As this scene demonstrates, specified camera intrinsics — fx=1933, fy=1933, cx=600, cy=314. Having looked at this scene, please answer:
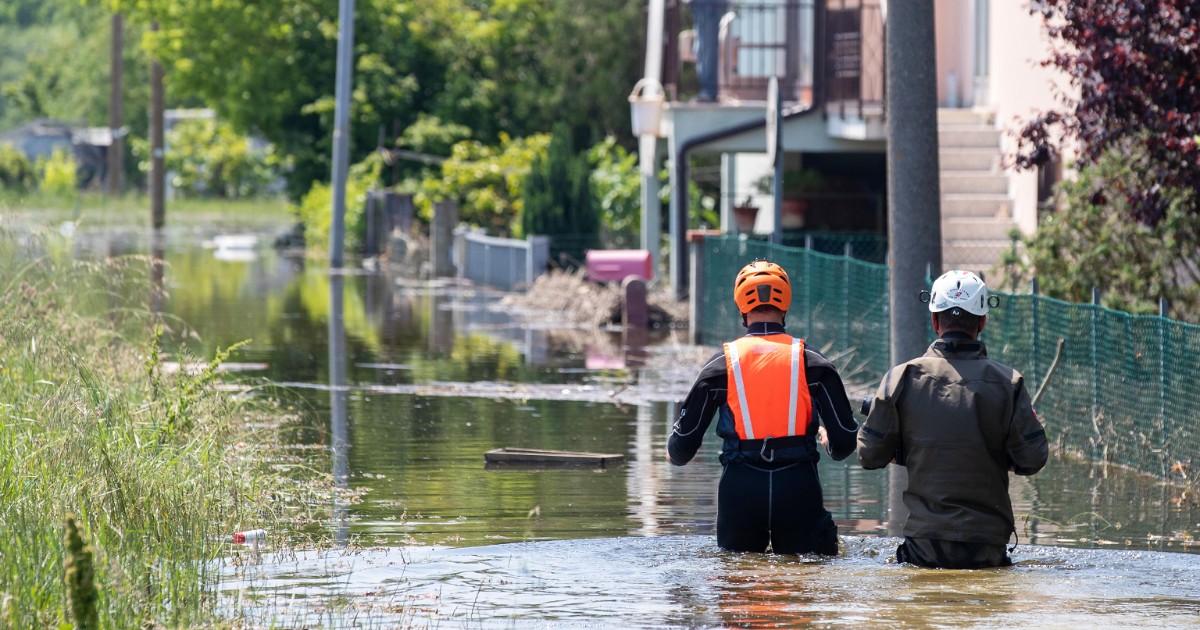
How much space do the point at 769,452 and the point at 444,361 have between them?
10726mm

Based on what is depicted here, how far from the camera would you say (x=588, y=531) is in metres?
9.24

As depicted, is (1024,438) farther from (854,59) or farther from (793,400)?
(854,59)

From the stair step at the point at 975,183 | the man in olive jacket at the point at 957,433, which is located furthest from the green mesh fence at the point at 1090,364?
the stair step at the point at 975,183

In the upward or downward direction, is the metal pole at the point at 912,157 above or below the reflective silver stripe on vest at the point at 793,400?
above

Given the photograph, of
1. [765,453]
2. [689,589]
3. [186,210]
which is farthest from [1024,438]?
[186,210]

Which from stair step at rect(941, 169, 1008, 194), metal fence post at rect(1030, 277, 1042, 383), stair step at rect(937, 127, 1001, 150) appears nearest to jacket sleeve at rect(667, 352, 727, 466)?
metal fence post at rect(1030, 277, 1042, 383)

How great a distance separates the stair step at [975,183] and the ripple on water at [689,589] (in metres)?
12.2

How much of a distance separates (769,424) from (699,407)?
292mm

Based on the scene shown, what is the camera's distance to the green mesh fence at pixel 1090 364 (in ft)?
36.1

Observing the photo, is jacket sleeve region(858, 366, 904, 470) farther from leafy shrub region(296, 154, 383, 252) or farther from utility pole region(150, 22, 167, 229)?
utility pole region(150, 22, 167, 229)

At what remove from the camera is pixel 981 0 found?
2216 cm

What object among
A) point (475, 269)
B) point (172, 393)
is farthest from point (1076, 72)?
point (475, 269)

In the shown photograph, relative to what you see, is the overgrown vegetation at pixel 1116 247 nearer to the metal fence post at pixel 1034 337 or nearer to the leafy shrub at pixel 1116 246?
the leafy shrub at pixel 1116 246

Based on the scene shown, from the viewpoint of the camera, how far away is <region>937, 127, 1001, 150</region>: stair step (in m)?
21.0
